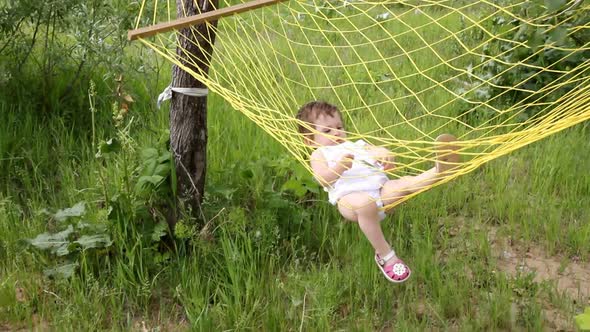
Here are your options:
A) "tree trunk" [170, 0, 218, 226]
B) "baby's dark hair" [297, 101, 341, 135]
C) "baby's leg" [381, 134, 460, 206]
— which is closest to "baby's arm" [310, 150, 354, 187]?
"baby's leg" [381, 134, 460, 206]

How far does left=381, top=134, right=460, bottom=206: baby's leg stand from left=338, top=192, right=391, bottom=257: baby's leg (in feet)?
0.16

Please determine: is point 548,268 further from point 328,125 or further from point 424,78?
point 424,78

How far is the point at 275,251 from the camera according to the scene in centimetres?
270

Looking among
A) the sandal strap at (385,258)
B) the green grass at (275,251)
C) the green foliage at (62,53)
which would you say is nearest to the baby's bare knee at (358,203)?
the sandal strap at (385,258)

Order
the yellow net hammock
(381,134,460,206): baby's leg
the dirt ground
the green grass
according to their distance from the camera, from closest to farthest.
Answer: (381,134,460,206): baby's leg
the green grass
the dirt ground
the yellow net hammock

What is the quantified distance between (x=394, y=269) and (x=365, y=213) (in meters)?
0.21

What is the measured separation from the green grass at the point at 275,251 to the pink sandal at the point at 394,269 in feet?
0.35

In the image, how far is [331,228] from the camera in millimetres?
2799

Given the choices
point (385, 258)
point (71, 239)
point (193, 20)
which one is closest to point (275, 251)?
point (385, 258)

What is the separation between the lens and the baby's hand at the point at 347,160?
2299 mm

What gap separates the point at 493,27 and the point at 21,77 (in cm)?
268

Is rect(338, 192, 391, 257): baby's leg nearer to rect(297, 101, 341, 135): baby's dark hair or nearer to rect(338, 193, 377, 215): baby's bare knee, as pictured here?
rect(338, 193, 377, 215): baby's bare knee

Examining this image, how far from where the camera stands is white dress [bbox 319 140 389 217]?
233cm

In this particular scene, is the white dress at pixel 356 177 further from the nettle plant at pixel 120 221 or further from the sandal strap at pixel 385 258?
the nettle plant at pixel 120 221
